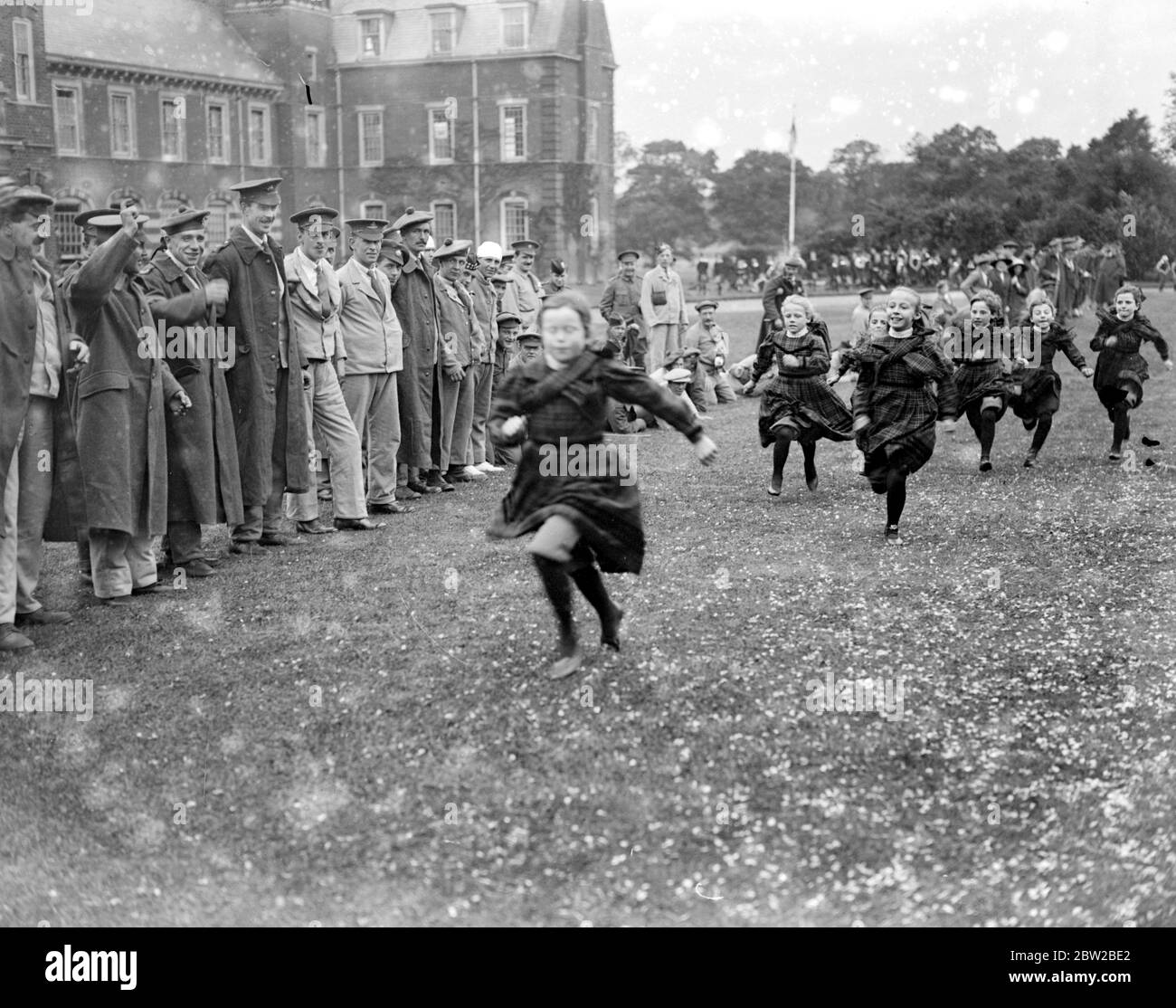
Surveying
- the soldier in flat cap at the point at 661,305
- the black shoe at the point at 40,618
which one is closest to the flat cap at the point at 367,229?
the black shoe at the point at 40,618

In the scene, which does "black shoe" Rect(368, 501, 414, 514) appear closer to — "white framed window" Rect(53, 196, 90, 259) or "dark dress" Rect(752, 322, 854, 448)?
"dark dress" Rect(752, 322, 854, 448)

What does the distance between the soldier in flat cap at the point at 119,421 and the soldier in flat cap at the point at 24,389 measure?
257 mm

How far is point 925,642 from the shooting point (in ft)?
26.0

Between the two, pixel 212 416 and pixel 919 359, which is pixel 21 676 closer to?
pixel 212 416

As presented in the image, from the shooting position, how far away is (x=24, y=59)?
4228cm

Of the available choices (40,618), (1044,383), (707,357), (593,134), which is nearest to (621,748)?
(40,618)

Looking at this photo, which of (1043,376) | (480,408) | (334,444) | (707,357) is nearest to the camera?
(334,444)

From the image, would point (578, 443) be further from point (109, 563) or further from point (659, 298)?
point (659, 298)

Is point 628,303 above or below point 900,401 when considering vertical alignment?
above

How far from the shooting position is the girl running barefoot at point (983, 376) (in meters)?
14.3

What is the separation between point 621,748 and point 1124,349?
1016 cm

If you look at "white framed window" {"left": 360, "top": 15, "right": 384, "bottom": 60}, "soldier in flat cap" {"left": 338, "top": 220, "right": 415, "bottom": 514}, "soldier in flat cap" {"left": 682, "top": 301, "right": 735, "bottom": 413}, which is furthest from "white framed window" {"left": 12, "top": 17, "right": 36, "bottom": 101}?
"soldier in flat cap" {"left": 338, "top": 220, "right": 415, "bottom": 514}
